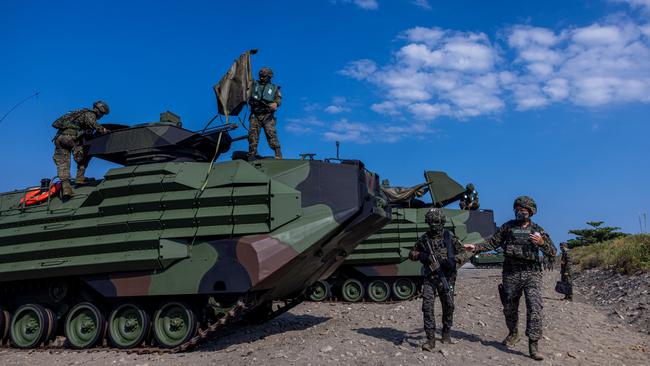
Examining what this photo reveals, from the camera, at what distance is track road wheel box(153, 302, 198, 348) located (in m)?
8.36

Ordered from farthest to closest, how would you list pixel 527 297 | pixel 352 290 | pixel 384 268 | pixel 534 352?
pixel 352 290, pixel 384 268, pixel 527 297, pixel 534 352

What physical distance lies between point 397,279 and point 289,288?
24.0 ft

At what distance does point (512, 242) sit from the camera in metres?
7.18

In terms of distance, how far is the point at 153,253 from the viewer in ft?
28.1

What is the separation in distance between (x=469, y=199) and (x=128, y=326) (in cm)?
1294

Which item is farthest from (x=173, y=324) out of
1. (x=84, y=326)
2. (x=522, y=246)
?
(x=522, y=246)

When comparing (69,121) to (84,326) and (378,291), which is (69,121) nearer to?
(84,326)

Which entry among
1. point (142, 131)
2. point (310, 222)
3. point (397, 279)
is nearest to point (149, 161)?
point (142, 131)

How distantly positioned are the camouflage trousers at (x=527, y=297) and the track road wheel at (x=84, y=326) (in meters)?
6.64

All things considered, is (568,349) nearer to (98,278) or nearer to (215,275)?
(215,275)

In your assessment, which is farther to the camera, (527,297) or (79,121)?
(79,121)

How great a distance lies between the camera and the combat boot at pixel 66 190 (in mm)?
10047

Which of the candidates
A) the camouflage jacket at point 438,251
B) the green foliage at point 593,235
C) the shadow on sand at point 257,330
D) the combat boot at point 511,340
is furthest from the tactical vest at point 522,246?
the green foliage at point 593,235


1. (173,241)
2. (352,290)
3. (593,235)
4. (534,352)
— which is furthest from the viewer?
(593,235)
